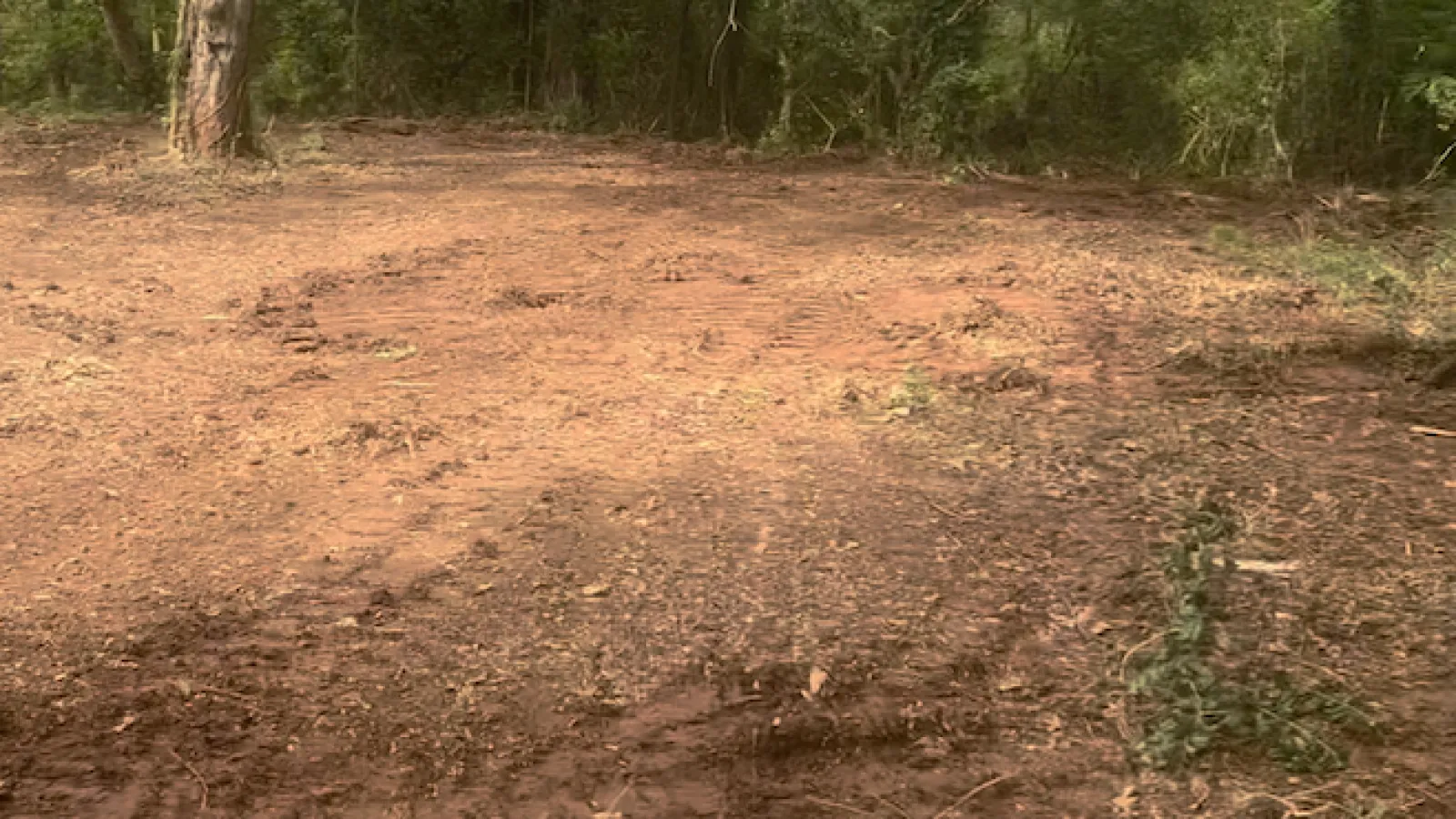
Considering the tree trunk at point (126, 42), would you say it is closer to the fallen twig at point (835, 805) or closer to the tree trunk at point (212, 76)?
the tree trunk at point (212, 76)

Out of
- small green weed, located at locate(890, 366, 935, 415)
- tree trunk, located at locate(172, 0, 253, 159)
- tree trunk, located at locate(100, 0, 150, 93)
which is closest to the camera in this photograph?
small green weed, located at locate(890, 366, 935, 415)

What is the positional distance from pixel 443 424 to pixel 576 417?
1.70 feet

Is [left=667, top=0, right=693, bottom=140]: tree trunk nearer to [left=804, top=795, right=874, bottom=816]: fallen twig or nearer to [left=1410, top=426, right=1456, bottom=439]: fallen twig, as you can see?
[left=1410, top=426, right=1456, bottom=439]: fallen twig

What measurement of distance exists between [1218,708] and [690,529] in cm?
166

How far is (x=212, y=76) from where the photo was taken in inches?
380

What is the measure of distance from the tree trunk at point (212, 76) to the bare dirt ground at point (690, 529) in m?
2.63

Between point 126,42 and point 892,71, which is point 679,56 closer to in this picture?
point 892,71

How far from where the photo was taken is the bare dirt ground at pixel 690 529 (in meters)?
2.84

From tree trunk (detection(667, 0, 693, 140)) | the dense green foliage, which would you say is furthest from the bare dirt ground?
tree trunk (detection(667, 0, 693, 140))

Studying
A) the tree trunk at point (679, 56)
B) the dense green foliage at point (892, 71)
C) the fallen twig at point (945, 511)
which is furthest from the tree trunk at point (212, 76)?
the fallen twig at point (945, 511)

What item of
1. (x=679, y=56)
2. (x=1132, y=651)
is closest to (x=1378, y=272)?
(x=1132, y=651)

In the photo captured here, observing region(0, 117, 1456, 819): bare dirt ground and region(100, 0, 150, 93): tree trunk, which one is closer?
region(0, 117, 1456, 819): bare dirt ground

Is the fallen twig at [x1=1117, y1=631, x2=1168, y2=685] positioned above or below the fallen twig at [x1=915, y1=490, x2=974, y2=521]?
below

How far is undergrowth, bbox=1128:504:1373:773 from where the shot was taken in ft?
9.26
